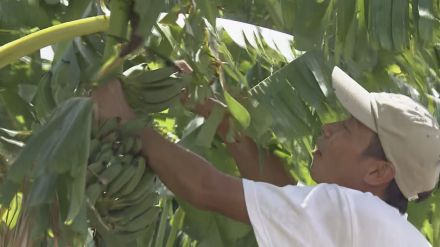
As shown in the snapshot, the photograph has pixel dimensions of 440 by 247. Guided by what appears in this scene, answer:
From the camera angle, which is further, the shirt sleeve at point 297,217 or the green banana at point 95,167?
the shirt sleeve at point 297,217

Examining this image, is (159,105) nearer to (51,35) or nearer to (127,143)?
(127,143)

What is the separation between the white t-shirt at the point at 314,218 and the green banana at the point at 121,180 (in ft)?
0.78

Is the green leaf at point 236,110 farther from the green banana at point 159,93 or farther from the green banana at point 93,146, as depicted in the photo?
the green banana at point 93,146

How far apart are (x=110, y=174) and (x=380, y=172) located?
0.65m

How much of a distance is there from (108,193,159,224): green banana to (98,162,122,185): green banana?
12cm

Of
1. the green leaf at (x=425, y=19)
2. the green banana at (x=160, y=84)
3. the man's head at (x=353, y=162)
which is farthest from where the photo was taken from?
the green leaf at (x=425, y=19)

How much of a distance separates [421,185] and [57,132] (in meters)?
0.85

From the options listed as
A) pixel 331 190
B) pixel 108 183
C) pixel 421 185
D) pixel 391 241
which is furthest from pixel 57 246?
pixel 421 185

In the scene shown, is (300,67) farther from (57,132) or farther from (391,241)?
(57,132)

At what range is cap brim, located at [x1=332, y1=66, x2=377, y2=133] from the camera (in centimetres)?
195

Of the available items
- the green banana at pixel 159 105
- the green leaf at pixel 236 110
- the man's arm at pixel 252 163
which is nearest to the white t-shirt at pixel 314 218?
the green leaf at pixel 236 110

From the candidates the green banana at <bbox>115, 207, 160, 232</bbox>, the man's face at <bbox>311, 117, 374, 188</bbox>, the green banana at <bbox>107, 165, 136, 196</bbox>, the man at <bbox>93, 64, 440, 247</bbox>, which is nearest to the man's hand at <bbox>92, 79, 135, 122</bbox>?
the man at <bbox>93, 64, 440, 247</bbox>

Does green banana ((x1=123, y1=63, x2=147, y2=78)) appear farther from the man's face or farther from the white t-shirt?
the man's face

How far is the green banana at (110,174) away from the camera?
158 centimetres
